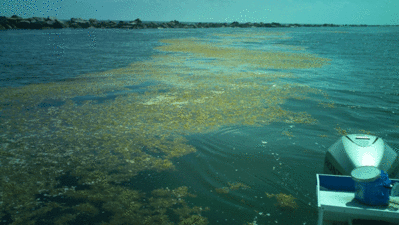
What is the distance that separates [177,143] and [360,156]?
363 centimetres

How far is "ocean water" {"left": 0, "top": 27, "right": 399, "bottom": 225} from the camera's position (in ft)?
13.6

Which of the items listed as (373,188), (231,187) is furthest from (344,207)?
(231,187)

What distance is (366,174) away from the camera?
8.96 feet

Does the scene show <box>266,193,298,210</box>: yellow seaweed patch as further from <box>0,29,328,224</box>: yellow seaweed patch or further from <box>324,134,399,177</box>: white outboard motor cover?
<box>324,134,399,177</box>: white outboard motor cover

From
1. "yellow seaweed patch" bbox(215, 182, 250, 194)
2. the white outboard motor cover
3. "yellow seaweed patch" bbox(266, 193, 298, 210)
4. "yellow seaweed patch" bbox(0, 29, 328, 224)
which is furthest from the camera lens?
"yellow seaweed patch" bbox(215, 182, 250, 194)

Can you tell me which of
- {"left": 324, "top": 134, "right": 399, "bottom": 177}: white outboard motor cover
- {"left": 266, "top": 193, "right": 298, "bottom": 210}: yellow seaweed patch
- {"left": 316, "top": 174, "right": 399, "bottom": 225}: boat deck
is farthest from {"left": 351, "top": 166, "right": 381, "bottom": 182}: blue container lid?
{"left": 266, "top": 193, "right": 298, "bottom": 210}: yellow seaweed patch

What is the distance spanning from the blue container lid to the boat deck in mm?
231

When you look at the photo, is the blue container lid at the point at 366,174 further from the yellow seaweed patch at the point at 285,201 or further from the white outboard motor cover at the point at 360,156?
the yellow seaweed patch at the point at 285,201

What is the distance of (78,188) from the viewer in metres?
4.62

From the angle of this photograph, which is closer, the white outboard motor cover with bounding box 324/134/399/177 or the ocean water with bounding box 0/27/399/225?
the white outboard motor cover with bounding box 324/134/399/177

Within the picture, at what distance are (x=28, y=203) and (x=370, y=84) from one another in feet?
40.7

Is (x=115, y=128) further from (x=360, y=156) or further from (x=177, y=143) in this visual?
(x=360, y=156)

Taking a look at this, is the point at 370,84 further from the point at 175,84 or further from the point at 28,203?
the point at 28,203

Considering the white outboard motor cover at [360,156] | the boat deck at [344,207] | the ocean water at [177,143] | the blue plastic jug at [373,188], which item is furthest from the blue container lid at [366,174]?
the ocean water at [177,143]
